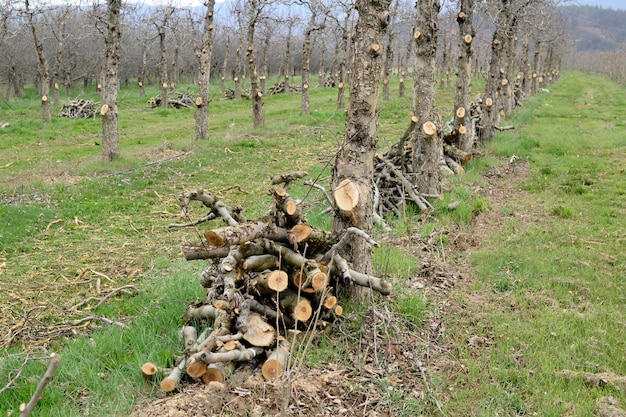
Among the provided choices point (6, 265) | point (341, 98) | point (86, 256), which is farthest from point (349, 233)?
point (341, 98)

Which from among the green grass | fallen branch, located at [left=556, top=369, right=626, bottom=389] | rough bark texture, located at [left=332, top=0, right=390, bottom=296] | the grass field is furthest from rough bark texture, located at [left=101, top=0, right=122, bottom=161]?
fallen branch, located at [left=556, top=369, right=626, bottom=389]

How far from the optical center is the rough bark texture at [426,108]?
837cm

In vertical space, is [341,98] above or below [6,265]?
above

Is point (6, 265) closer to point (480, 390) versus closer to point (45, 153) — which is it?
point (480, 390)

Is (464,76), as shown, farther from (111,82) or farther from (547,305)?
(111,82)

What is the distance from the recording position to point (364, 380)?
3705 mm

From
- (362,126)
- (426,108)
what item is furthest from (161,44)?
(362,126)

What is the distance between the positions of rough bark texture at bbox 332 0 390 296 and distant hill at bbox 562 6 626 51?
155 m

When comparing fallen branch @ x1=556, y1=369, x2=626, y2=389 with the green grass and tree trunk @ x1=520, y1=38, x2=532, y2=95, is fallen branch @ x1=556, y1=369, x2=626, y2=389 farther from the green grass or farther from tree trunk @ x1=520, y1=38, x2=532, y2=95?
tree trunk @ x1=520, y1=38, x2=532, y2=95

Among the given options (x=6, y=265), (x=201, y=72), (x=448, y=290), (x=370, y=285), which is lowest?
(x=6, y=265)

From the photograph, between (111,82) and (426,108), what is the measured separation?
855cm

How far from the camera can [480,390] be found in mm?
3684

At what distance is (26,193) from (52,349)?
6.85 meters

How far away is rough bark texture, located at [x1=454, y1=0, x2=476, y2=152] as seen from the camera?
36.6ft
